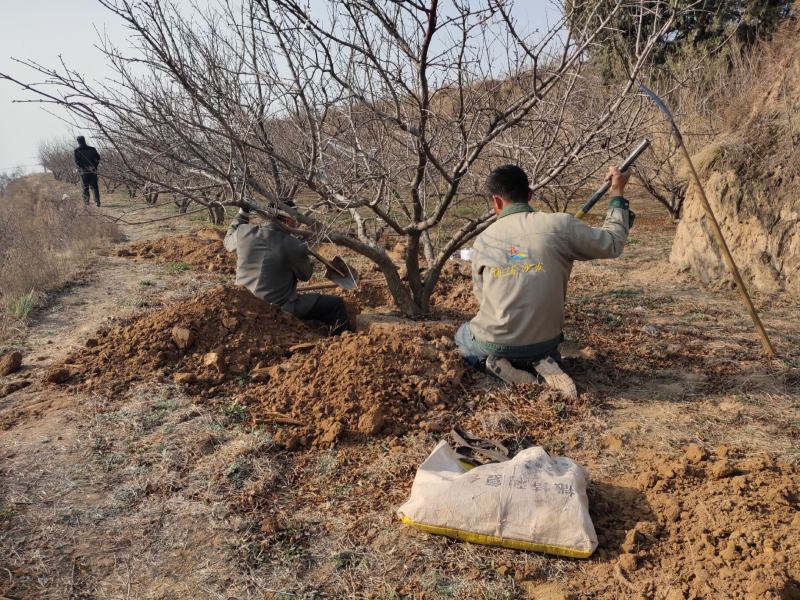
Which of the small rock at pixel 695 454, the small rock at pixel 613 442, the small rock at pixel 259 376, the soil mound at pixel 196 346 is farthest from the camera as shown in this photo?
the soil mound at pixel 196 346

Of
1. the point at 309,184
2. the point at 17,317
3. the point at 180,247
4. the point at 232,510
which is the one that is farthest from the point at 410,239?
the point at 180,247

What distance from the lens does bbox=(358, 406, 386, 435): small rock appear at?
111 inches

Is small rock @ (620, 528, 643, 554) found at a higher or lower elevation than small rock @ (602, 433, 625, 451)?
lower

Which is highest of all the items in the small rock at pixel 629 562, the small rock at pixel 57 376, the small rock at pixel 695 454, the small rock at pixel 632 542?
the small rock at pixel 57 376

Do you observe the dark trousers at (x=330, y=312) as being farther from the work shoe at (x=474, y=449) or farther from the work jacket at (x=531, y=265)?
the work shoe at (x=474, y=449)

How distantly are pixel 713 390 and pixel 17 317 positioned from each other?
591 centimetres

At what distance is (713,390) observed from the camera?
10.4 ft

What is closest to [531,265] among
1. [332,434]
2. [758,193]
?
[332,434]

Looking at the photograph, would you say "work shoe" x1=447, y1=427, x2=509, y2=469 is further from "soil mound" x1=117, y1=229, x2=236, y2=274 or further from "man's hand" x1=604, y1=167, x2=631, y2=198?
"soil mound" x1=117, y1=229, x2=236, y2=274

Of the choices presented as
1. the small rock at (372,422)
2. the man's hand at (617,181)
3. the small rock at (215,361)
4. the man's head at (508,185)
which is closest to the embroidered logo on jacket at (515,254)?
the man's head at (508,185)

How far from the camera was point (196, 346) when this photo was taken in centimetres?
386

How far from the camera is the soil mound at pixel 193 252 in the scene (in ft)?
23.4

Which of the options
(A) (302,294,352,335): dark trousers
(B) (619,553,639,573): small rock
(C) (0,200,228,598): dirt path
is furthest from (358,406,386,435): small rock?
(A) (302,294,352,335): dark trousers

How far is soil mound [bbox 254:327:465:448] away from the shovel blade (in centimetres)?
151
